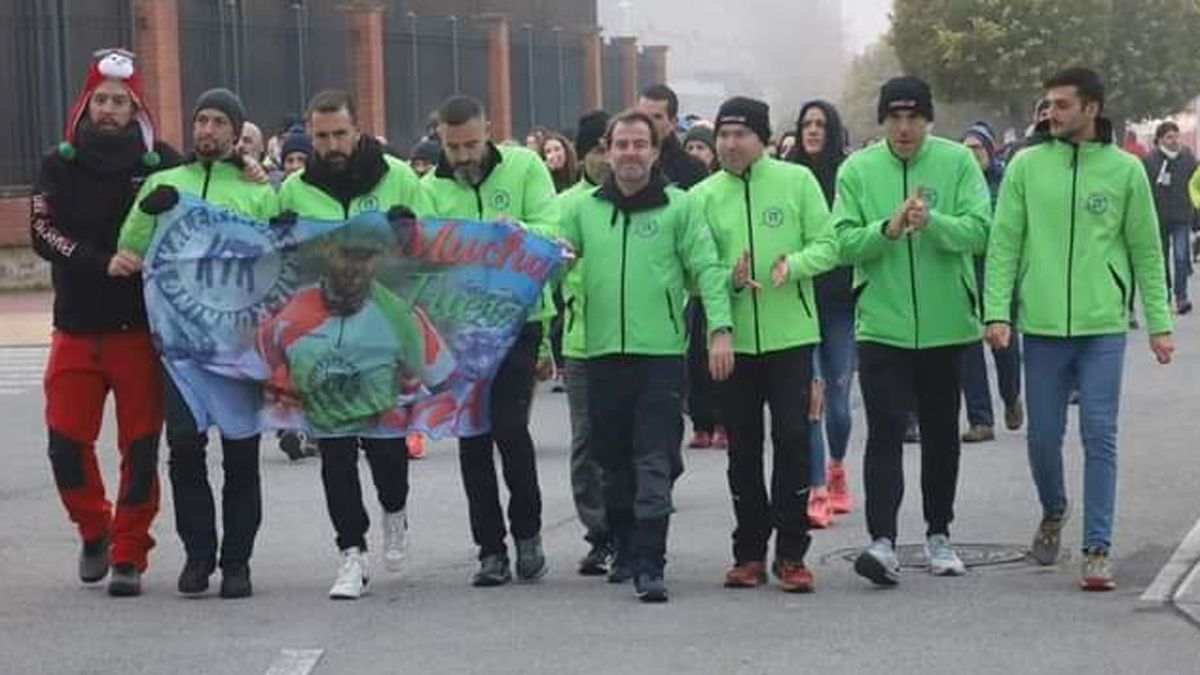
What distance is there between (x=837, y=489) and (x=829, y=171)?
1.52m

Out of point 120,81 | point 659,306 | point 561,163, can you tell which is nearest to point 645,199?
point 659,306

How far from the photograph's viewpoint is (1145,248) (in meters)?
10.0

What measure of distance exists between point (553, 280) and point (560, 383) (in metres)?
9.42

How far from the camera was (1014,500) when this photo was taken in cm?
1259

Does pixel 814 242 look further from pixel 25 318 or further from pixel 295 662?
pixel 25 318

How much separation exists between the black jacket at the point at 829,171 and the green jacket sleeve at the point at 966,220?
2.05 m

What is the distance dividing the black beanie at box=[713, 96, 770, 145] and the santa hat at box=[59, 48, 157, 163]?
2.20m

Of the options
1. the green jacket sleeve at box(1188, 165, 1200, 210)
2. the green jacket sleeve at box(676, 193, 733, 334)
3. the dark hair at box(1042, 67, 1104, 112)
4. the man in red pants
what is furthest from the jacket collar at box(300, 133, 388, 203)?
the green jacket sleeve at box(1188, 165, 1200, 210)

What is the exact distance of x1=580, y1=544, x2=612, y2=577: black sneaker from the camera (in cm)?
1051

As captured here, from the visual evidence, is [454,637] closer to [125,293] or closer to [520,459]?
[520,459]

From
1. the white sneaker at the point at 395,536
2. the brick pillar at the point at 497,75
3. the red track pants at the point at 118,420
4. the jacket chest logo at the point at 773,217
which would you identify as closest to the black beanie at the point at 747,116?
the jacket chest logo at the point at 773,217

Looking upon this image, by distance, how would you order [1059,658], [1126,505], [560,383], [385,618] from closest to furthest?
1. [1059,658]
2. [385,618]
3. [1126,505]
4. [560,383]

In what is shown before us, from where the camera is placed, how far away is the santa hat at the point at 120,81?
10.1m

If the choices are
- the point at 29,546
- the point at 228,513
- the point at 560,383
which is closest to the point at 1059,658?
the point at 228,513
